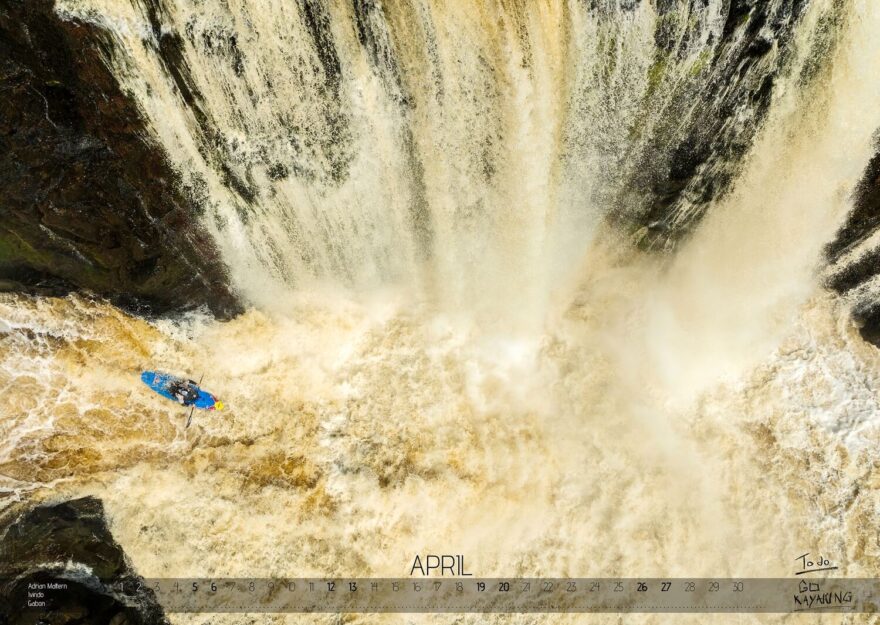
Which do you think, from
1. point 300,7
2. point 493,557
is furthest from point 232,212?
point 493,557

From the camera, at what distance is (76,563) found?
6.27 m

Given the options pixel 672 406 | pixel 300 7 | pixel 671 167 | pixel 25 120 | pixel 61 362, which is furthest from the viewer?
pixel 672 406

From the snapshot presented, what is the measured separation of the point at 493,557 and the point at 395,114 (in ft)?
16.8

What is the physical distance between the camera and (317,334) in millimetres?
7359

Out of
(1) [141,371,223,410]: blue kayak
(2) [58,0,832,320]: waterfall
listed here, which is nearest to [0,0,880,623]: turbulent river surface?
(2) [58,0,832,320]: waterfall

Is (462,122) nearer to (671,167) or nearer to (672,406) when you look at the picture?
(671,167)

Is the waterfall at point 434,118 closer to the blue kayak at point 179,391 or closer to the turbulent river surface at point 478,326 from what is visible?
the turbulent river surface at point 478,326

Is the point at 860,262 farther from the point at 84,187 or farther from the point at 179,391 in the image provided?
the point at 84,187

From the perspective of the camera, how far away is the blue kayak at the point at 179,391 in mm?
6844

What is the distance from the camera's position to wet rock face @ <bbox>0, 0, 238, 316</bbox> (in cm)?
491

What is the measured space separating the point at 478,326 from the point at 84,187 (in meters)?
4.95

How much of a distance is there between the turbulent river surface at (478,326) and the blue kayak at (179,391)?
17 centimetres

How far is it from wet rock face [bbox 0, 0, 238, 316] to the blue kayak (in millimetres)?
926

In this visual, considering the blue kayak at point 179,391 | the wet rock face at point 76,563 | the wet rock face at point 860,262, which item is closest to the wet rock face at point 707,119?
the wet rock face at point 860,262
